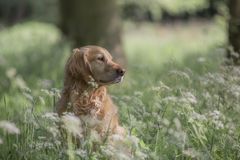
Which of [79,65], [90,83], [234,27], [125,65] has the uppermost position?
[79,65]

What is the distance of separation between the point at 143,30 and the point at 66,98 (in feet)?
77.6

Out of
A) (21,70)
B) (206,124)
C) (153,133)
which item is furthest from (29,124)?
(21,70)

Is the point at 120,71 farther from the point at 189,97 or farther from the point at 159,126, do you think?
the point at 189,97

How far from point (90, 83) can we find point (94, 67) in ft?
0.67

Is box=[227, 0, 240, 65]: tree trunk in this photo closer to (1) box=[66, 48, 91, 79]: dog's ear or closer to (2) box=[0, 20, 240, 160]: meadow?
(2) box=[0, 20, 240, 160]: meadow

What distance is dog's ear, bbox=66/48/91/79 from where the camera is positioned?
5246mm

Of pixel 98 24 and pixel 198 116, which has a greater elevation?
pixel 198 116

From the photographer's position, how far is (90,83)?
515 centimetres

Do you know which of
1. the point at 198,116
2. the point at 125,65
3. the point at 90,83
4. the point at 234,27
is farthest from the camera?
the point at 125,65

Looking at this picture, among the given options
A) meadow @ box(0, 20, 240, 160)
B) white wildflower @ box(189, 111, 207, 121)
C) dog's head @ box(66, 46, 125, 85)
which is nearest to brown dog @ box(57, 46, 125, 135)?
dog's head @ box(66, 46, 125, 85)

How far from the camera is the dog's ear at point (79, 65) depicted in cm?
525

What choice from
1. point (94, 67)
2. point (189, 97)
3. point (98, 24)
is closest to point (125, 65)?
point (98, 24)

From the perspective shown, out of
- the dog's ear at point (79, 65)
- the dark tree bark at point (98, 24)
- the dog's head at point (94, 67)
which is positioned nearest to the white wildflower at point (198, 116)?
the dog's head at point (94, 67)

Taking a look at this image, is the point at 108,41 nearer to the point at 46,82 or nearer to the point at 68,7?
the point at 68,7
